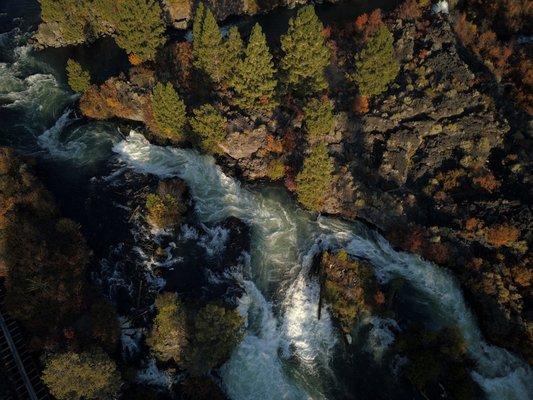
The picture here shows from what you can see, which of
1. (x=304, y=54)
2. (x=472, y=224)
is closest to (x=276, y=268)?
(x=472, y=224)

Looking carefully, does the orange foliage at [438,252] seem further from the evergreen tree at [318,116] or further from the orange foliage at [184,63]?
the orange foliage at [184,63]

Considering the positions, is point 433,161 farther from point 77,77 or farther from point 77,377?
point 77,77

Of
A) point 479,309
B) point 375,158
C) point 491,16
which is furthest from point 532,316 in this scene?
point 491,16

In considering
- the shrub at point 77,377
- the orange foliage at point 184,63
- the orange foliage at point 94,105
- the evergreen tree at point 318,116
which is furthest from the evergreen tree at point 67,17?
the shrub at point 77,377

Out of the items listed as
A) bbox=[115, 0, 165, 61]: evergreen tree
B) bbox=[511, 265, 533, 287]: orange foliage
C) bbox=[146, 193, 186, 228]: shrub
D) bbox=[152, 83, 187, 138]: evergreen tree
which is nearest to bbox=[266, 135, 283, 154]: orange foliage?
bbox=[152, 83, 187, 138]: evergreen tree

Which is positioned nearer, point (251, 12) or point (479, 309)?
point (479, 309)

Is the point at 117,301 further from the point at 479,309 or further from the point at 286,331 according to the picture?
the point at 479,309
